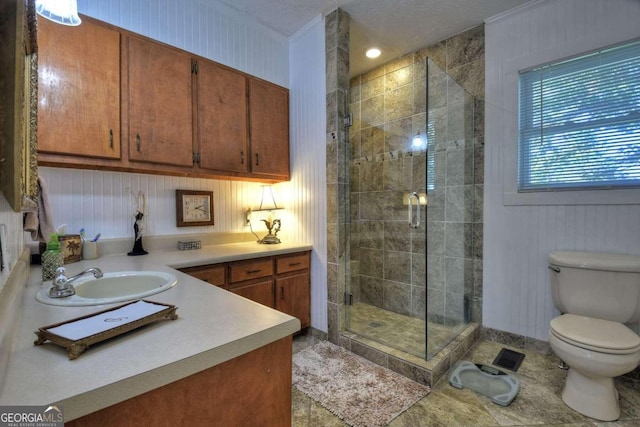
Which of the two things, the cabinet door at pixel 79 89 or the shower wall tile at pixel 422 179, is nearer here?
the cabinet door at pixel 79 89

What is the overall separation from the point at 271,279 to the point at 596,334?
2.00 meters

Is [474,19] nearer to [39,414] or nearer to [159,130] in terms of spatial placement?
[159,130]

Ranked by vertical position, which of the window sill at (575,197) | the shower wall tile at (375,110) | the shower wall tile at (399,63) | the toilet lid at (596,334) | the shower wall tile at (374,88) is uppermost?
the shower wall tile at (399,63)

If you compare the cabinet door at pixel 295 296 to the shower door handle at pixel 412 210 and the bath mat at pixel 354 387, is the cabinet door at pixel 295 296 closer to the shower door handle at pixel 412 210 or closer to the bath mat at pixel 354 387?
the bath mat at pixel 354 387

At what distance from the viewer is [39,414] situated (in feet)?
1.54

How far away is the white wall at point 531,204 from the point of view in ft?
6.17

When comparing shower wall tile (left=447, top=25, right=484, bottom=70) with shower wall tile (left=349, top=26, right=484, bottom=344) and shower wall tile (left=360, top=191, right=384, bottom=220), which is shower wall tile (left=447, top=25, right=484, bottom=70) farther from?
shower wall tile (left=360, top=191, right=384, bottom=220)

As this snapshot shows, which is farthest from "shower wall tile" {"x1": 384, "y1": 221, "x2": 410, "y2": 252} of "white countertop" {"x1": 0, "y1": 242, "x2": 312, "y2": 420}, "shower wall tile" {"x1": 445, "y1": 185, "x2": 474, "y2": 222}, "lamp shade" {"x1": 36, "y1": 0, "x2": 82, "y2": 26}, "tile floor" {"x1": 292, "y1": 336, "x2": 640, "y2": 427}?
"lamp shade" {"x1": 36, "y1": 0, "x2": 82, "y2": 26}

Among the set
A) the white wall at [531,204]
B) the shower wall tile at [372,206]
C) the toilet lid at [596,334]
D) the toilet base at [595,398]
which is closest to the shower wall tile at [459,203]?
the white wall at [531,204]

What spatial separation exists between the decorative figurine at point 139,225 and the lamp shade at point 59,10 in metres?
1.33

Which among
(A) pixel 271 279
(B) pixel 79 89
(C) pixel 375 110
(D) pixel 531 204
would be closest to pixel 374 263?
(A) pixel 271 279

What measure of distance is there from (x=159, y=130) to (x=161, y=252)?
35.4 inches

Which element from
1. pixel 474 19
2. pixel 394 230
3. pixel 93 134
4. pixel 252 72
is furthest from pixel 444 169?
pixel 93 134

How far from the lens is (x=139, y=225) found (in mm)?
2119
